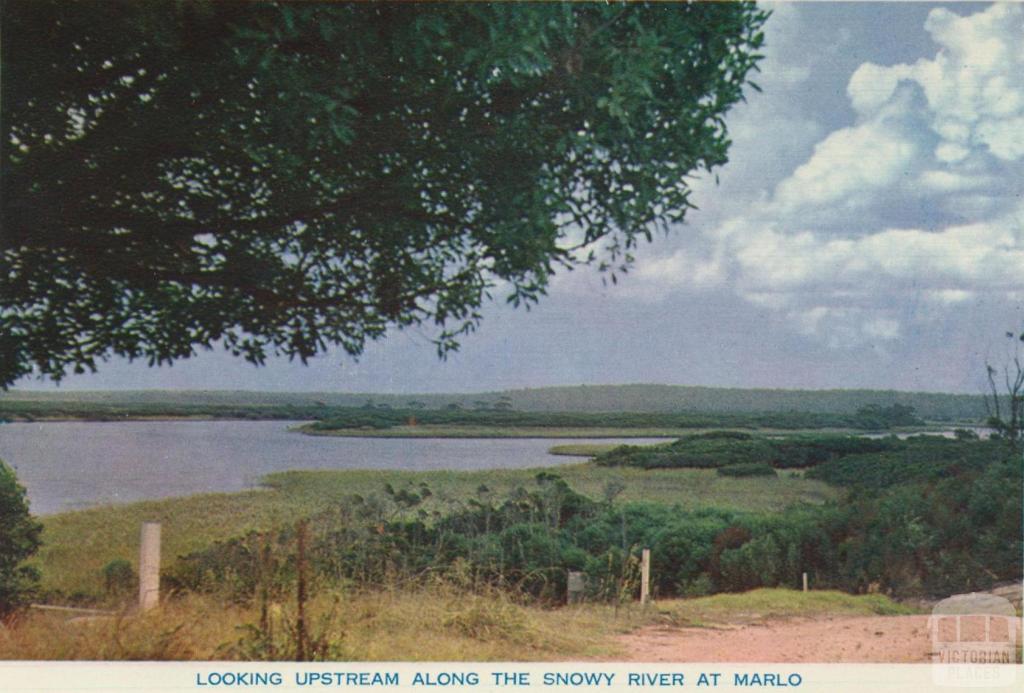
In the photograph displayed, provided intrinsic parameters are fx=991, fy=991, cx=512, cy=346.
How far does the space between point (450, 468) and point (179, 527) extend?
1.95 metres

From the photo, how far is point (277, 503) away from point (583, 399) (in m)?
2.33

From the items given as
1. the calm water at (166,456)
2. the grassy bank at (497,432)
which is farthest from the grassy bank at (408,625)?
the grassy bank at (497,432)

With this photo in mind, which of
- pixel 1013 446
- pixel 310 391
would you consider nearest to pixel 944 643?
pixel 1013 446

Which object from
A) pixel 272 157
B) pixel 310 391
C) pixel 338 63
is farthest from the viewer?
pixel 310 391

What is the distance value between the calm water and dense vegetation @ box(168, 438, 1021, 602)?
0.32 m

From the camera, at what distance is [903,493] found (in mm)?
7398

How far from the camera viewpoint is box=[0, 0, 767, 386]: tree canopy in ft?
20.6

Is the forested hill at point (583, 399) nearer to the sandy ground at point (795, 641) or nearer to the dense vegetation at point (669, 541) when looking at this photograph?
the dense vegetation at point (669, 541)

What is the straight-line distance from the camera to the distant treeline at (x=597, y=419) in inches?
285

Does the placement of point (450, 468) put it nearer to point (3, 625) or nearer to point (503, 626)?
point (503, 626)

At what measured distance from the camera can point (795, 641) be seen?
6562 mm

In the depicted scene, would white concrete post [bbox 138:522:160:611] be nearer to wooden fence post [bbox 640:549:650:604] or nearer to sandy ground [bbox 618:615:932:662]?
sandy ground [bbox 618:615:932:662]

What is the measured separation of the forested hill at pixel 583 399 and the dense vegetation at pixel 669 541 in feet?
1.25

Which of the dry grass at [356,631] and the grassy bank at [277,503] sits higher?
the grassy bank at [277,503]
